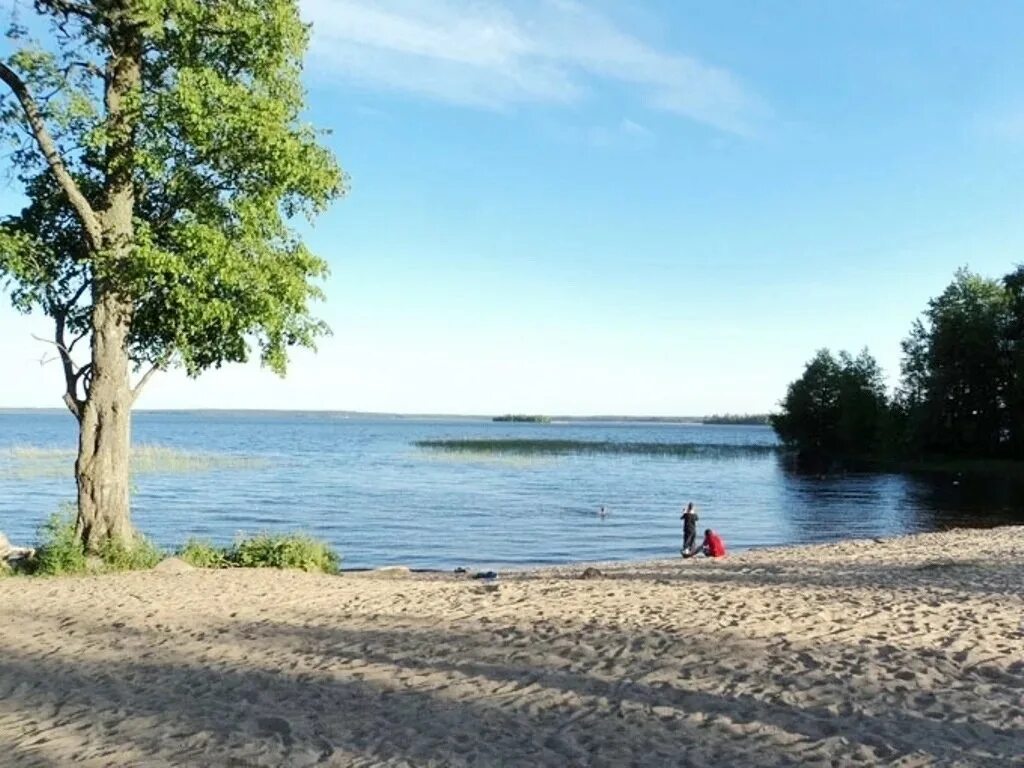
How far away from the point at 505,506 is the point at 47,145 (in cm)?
2988

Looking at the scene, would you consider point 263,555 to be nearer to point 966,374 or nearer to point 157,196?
point 157,196

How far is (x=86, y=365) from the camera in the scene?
1535cm

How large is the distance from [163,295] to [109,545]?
4279mm

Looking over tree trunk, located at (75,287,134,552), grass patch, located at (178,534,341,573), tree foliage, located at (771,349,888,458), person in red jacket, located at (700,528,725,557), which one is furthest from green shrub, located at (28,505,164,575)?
tree foliage, located at (771,349,888,458)

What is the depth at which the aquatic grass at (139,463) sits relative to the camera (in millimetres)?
53375

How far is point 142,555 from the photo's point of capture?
1538 centimetres

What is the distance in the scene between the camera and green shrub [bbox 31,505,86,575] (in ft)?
48.3

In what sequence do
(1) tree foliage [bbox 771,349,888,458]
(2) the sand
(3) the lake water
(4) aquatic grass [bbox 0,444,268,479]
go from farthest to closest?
(1) tree foliage [bbox 771,349,888,458] → (4) aquatic grass [bbox 0,444,268,479] → (3) the lake water → (2) the sand

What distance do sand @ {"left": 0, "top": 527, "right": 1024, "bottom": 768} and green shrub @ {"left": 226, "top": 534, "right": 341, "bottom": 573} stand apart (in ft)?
10.6

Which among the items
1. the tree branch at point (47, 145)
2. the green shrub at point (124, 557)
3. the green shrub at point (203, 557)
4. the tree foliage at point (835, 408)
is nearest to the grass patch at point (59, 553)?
the green shrub at point (124, 557)

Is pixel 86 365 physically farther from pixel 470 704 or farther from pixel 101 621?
pixel 470 704

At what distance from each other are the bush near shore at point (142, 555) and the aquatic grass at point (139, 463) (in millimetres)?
37742

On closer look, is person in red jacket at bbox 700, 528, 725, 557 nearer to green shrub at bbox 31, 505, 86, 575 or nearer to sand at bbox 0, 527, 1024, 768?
sand at bbox 0, 527, 1024, 768

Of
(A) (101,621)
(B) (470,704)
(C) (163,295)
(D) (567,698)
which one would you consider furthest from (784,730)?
(C) (163,295)
